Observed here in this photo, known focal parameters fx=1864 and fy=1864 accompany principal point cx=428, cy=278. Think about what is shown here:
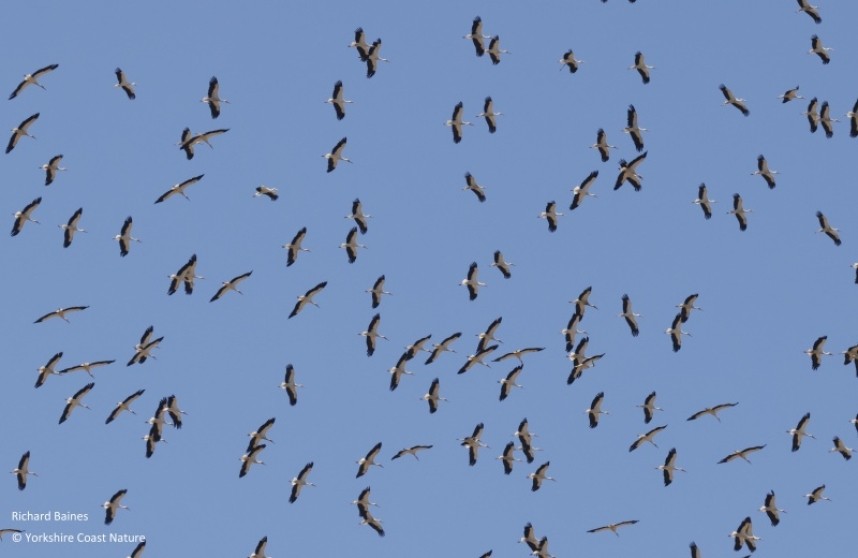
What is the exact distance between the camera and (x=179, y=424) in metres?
67.7

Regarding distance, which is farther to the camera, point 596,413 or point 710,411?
point 596,413

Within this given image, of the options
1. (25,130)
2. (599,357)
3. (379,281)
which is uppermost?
(25,130)

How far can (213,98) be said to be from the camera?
6600 cm

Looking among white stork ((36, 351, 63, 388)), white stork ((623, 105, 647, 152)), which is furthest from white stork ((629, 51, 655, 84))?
white stork ((36, 351, 63, 388))

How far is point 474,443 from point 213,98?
53.3 ft

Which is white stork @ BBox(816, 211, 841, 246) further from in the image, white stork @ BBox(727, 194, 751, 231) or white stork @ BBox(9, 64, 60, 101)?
white stork @ BBox(9, 64, 60, 101)

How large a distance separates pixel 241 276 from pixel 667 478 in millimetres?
17443

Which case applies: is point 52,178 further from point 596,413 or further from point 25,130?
point 596,413

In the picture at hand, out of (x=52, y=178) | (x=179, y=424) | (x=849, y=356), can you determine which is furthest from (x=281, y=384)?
(x=849, y=356)

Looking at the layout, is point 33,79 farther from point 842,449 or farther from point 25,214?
point 842,449

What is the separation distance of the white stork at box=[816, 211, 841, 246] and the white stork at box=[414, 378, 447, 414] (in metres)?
15.8

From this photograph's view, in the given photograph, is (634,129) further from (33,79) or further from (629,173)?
(33,79)

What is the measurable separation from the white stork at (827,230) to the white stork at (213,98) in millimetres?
22870

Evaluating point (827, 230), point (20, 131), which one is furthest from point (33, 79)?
point (827, 230)
